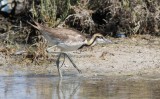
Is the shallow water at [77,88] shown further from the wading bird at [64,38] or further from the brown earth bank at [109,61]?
the wading bird at [64,38]

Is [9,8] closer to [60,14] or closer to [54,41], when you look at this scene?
[60,14]

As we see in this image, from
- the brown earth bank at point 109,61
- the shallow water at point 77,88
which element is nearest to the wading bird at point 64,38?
the brown earth bank at point 109,61

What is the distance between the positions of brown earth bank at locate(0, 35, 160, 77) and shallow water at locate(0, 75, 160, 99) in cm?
56

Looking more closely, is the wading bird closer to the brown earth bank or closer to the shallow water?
the brown earth bank

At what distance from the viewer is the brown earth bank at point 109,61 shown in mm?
10032

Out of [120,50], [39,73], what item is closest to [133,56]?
[120,50]

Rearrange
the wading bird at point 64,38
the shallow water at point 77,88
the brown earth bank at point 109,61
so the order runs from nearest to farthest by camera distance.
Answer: the shallow water at point 77,88
the brown earth bank at point 109,61
the wading bird at point 64,38

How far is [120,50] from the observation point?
11344mm

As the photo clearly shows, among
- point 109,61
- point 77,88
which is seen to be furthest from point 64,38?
point 77,88

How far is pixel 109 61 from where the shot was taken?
10695 millimetres

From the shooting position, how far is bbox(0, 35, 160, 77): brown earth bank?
1003cm

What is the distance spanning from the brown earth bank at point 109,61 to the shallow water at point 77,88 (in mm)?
562

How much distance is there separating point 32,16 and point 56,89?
4307 mm

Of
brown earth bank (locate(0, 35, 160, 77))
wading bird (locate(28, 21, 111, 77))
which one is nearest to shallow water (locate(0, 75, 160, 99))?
brown earth bank (locate(0, 35, 160, 77))
